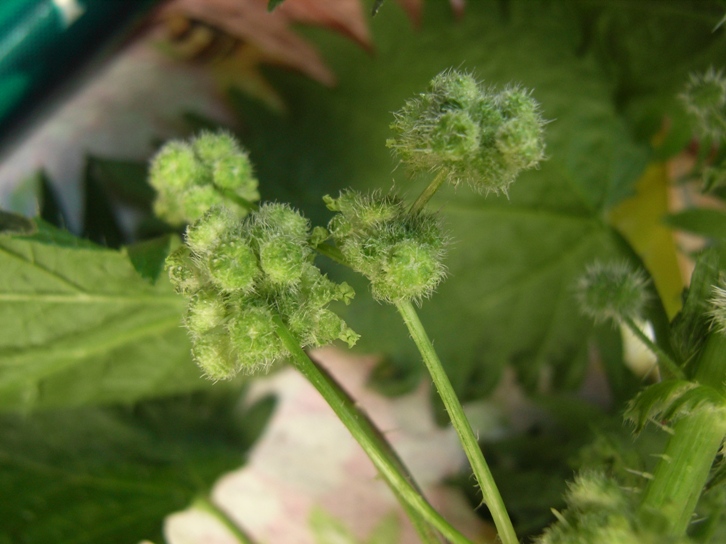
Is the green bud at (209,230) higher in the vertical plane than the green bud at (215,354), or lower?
higher

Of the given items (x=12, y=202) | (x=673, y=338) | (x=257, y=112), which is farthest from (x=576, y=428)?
(x=12, y=202)

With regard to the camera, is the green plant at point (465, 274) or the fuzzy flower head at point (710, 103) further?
the fuzzy flower head at point (710, 103)

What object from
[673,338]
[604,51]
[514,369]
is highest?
[604,51]

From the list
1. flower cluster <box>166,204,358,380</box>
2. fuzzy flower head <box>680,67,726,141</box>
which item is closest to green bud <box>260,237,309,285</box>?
flower cluster <box>166,204,358,380</box>

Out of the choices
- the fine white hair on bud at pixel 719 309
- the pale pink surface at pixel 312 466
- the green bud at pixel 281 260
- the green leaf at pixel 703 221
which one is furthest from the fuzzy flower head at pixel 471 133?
the pale pink surface at pixel 312 466

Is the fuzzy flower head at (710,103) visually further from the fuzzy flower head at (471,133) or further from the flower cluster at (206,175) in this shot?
the flower cluster at (206,175)

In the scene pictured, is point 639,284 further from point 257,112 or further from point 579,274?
point 257,112
